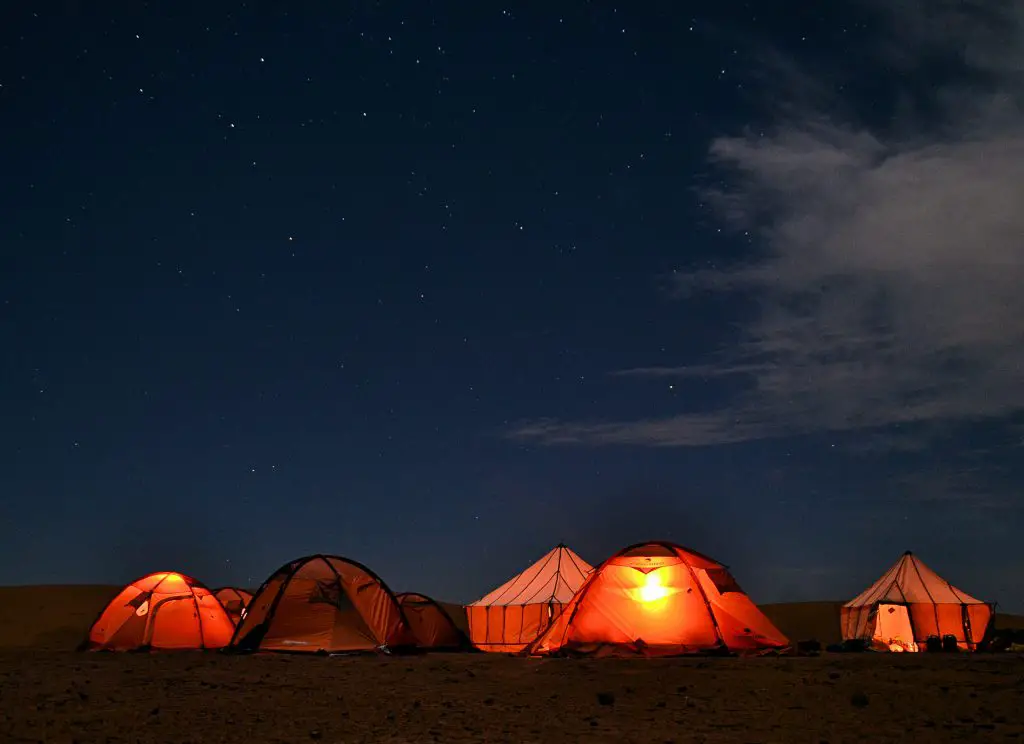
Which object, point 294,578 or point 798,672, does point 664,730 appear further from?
point 294,578

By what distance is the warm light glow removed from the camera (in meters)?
19.1

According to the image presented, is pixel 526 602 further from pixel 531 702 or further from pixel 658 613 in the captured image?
pixel 531 702

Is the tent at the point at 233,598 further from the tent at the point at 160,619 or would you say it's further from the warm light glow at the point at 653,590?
the warm light glow at the point at 653,590

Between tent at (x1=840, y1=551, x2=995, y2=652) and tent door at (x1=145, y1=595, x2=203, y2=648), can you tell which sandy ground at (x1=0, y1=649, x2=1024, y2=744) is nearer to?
tent door at (x1=145, y1=595, x2=203, y2=648)

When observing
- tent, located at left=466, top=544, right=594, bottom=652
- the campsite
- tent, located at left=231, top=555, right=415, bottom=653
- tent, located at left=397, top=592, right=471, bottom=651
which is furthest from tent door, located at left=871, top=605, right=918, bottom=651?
tent, located at left=231, top=555, right=415, bottom=653

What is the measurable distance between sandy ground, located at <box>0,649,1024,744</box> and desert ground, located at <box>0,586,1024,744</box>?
0.03 metres

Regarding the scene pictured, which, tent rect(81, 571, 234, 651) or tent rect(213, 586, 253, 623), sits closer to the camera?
tent rect(81, 571, 234, 651)

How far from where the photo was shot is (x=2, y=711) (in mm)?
10656

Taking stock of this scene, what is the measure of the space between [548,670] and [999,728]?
7555 mm

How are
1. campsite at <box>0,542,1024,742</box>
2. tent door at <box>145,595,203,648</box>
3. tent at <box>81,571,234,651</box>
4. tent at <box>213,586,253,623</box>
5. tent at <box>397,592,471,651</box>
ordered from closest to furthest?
campsite at <box>0,542,1024,742</box> < tent at <box>81,571,234,651</box> < tent door at <box>145,595,203,648</box> < tent at <box>397,592,471,651</box> < tent at <box>213,586,253,623</box>

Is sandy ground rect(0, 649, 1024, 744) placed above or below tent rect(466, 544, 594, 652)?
below

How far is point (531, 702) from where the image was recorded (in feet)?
38.2

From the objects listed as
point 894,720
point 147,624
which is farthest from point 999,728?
point 147,624

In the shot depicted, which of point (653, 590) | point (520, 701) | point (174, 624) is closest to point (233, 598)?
point (174, 624)
